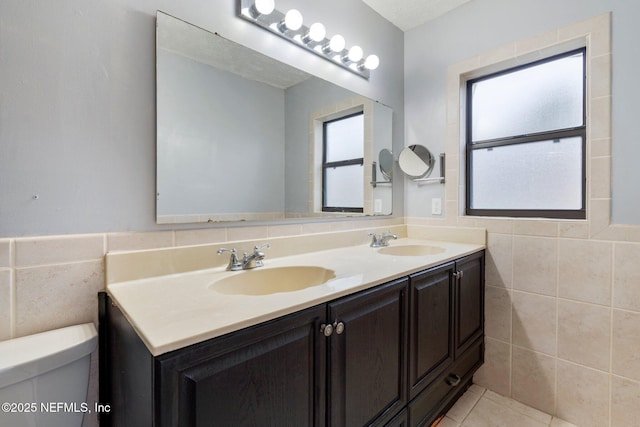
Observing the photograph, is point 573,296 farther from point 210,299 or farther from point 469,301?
point 210,299

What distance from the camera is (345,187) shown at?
1807mm

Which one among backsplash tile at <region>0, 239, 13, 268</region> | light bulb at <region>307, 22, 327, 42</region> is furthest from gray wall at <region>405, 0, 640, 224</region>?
backsplash tile at <region>0, 239, 13, 268</region>

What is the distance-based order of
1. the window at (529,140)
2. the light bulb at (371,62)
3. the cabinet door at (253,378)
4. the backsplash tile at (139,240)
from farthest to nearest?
the light bulb at (371,62), the window at (529,140), the backsplash tile at (139,240), the cabinet door at (253,378)

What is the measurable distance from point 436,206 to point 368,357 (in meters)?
1.34

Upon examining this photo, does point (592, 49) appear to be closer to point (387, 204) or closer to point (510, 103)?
point (510, 103)

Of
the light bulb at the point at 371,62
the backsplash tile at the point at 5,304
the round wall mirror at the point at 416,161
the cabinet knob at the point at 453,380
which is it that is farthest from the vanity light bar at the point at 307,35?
the cabinet knob at the point at 453,380

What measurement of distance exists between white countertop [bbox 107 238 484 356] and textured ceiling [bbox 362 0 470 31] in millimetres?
1631

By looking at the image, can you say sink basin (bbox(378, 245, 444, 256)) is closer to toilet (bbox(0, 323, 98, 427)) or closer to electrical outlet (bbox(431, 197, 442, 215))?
electrical outlet (bbox(431, 197, 442, 215))

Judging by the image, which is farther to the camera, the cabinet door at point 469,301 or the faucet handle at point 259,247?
the cabinet door at point 469,301

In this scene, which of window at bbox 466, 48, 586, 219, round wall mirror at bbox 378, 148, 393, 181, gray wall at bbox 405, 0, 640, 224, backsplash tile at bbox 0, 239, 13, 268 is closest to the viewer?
backsplash tile at bbox 0, 239, 13, 268

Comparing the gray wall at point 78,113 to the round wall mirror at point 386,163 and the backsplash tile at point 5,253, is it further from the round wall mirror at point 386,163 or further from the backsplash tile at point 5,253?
the round wall mirror at point 386,163

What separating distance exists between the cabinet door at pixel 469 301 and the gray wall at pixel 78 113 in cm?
146

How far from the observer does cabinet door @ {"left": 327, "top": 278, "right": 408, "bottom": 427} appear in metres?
0.91

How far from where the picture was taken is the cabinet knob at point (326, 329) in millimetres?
860
